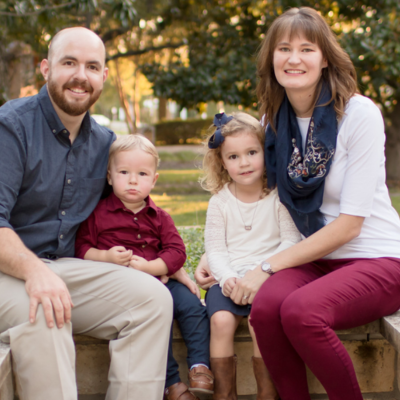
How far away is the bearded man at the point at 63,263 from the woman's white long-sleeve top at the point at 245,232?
0.47 meters

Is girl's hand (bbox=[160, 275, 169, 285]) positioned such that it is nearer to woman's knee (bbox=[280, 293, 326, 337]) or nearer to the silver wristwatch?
the silver wristwatch

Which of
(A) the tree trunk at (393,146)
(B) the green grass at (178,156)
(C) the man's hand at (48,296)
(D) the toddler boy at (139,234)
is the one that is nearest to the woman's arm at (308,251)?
(D) the toddler boy at (139,234)

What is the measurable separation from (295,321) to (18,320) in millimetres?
1121

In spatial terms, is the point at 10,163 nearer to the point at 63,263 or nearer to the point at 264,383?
the point at 63,263

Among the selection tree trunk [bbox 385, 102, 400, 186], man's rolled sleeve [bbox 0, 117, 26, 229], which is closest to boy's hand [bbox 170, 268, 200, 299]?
man's rolled sleeve [bbox 0, 117, 26, 229]

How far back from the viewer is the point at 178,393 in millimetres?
2314

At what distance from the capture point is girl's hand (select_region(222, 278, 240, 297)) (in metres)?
2.40

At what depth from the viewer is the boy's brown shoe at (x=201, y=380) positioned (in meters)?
2.24

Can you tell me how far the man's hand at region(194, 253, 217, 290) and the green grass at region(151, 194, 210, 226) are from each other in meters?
3.18

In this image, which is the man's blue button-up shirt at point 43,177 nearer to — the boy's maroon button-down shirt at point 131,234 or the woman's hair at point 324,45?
the boy's maroon button-down shirt at point 131,234

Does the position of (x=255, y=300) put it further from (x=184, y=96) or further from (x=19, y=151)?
(x=184, y=96)

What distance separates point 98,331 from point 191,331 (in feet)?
1.43

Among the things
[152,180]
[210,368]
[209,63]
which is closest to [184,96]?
[209,63]

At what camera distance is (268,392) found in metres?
2.30
